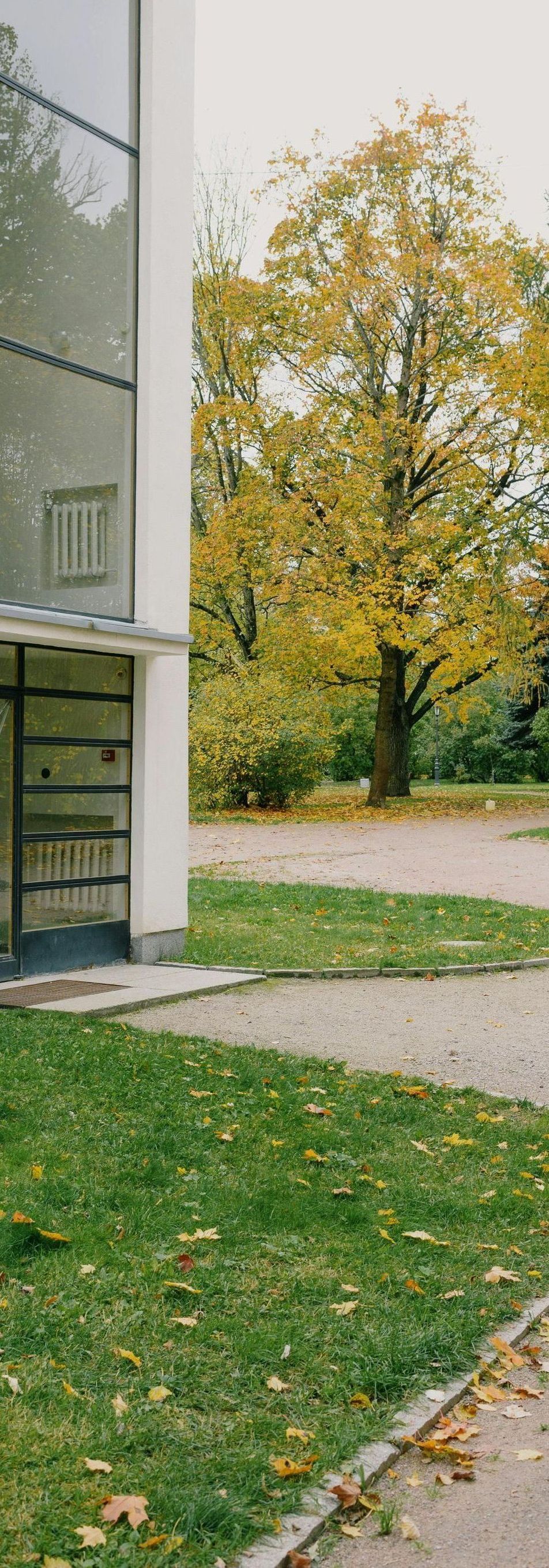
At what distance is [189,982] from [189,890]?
588 centimetres

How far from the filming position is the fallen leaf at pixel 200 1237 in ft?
15.1

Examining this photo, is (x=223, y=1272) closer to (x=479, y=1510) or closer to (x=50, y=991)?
(x=479, y=1510)

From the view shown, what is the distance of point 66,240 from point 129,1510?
31.9 ft

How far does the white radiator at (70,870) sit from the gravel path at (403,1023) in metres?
1.52

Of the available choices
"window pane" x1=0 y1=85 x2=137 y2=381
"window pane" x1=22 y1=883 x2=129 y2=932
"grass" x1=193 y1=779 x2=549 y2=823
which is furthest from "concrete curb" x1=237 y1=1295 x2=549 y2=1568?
"grass" x1=193 y1=779 x2=549 y2=823

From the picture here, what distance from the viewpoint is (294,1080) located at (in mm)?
6891

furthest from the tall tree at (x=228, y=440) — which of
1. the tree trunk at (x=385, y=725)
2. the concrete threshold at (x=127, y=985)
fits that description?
the concrete threshold at (x=127, y=985)

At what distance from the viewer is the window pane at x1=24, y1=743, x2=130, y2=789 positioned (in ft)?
33.0

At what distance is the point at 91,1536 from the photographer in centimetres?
284

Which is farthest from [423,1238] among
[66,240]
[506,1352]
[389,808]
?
[389,808]

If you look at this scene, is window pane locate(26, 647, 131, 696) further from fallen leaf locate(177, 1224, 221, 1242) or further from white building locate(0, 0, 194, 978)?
fallen leaf locate(177, 1224, 221, 1242)

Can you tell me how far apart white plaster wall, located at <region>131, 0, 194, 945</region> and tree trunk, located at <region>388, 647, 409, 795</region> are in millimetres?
17863

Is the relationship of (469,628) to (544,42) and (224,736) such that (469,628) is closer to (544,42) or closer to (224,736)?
(224,736)

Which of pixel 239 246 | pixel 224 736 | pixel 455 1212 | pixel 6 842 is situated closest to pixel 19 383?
pixel 6 842
